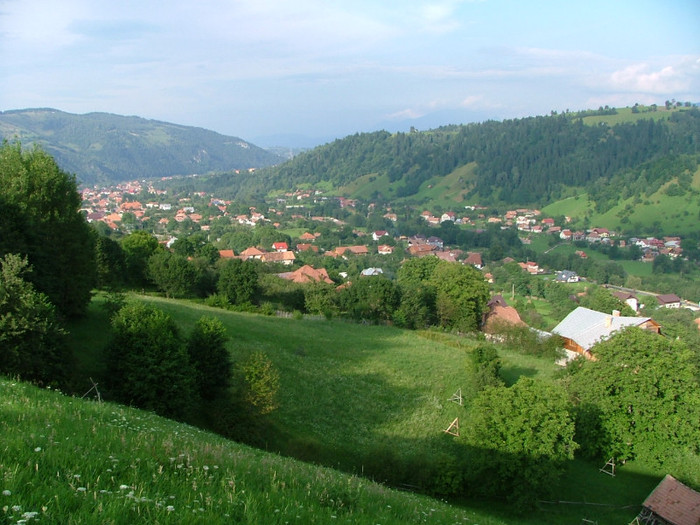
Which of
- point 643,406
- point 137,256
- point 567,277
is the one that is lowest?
point 567,277

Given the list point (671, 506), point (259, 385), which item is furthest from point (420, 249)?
point (259, 385)

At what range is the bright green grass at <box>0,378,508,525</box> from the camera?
3848mm

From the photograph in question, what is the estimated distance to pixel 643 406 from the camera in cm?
2177

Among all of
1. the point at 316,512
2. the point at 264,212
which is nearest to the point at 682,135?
the point at 264,212

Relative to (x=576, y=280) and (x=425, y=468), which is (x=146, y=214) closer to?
(x=576, y=280)

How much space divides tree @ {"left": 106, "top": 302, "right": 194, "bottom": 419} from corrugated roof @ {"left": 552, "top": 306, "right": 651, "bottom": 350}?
101ft

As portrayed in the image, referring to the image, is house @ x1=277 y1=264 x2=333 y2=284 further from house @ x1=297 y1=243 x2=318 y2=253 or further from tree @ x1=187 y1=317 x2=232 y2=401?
tree @ x1=187 y1=317 x2=232 y2=401

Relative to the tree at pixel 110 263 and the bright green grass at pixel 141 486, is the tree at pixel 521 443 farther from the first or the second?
the tree at pixel 110 263

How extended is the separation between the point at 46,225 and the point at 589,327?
37975mm

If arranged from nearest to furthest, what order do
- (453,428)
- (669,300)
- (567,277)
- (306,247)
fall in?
1. (453,428)
2. (669,300)
3. (567,277)
4. (306,247)

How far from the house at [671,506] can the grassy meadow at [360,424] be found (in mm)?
911

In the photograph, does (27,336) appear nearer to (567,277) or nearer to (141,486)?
(141,486)

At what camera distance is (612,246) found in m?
124

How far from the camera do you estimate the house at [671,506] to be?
16703mm
